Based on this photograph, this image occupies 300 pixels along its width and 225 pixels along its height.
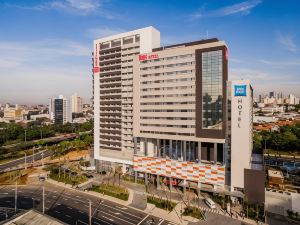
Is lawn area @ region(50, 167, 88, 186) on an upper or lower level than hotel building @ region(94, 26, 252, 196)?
lower

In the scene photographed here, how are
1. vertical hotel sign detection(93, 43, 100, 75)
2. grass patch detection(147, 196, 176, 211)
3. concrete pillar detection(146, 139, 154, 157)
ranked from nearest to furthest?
grass patch detection(147, 196, 176, 211) → concrete pillar detection(146, 139, 154, 157) → vertical hotel sign detection(93, 43, 100, 75)

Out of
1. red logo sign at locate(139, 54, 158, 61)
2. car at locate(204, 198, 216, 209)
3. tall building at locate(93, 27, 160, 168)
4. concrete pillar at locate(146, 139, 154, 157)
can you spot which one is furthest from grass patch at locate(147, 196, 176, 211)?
red logo sign at locate(139, 54, 158, 61)

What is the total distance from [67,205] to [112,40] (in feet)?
206

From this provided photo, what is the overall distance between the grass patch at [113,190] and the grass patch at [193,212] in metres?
19.3

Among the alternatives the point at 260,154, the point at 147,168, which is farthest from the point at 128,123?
the point at 260,154

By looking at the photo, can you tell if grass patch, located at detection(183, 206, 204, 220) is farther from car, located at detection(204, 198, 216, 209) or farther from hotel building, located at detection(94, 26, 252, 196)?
hotel building, located at detection(94, 26, 252, 196)

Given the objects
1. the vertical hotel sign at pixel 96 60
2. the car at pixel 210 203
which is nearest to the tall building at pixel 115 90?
the vertical hotel sign at pixel 96 60

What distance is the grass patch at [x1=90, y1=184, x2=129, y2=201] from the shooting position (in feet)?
249

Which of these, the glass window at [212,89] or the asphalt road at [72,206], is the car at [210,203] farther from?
the glass window at [212,89]

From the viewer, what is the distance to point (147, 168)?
3346 inches

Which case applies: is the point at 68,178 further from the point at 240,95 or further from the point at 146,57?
the point at 240,95

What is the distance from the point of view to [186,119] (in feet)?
257

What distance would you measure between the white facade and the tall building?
3697cm

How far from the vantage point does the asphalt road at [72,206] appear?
61.7m
